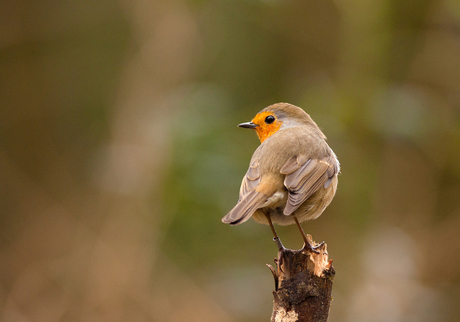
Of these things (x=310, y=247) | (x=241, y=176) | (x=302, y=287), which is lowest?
(x=302, y=287)

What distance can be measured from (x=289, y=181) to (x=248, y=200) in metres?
0.34

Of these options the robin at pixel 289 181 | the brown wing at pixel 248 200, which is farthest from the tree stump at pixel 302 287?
the brown wing at pixel 248 200

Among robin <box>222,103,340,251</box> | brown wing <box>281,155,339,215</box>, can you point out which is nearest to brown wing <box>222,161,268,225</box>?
robin <box>222,103,340,251</box>

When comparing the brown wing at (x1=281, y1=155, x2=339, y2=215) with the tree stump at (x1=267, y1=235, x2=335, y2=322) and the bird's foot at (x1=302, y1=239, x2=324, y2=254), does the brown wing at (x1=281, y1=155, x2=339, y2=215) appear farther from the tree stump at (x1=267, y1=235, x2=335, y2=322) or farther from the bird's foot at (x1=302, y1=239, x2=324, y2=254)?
the tree stump at (x1=267, y1=235, x2=335, y2=322)

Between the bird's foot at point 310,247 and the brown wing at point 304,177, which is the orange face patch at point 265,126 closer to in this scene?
the brown wing at point 304,177

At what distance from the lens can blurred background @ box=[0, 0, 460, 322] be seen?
16.9ft

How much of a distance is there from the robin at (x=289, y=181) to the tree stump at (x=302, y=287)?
0.58 feet

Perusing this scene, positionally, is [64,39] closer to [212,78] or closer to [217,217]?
[212,78]

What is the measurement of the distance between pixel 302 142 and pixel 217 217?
1.76 m

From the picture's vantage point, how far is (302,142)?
12.4 feet

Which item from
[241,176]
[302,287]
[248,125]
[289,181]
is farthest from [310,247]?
[241,176]

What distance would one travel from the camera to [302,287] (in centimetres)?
277

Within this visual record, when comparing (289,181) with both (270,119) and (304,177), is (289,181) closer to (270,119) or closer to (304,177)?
(304,177)

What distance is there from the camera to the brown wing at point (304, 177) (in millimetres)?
3258
